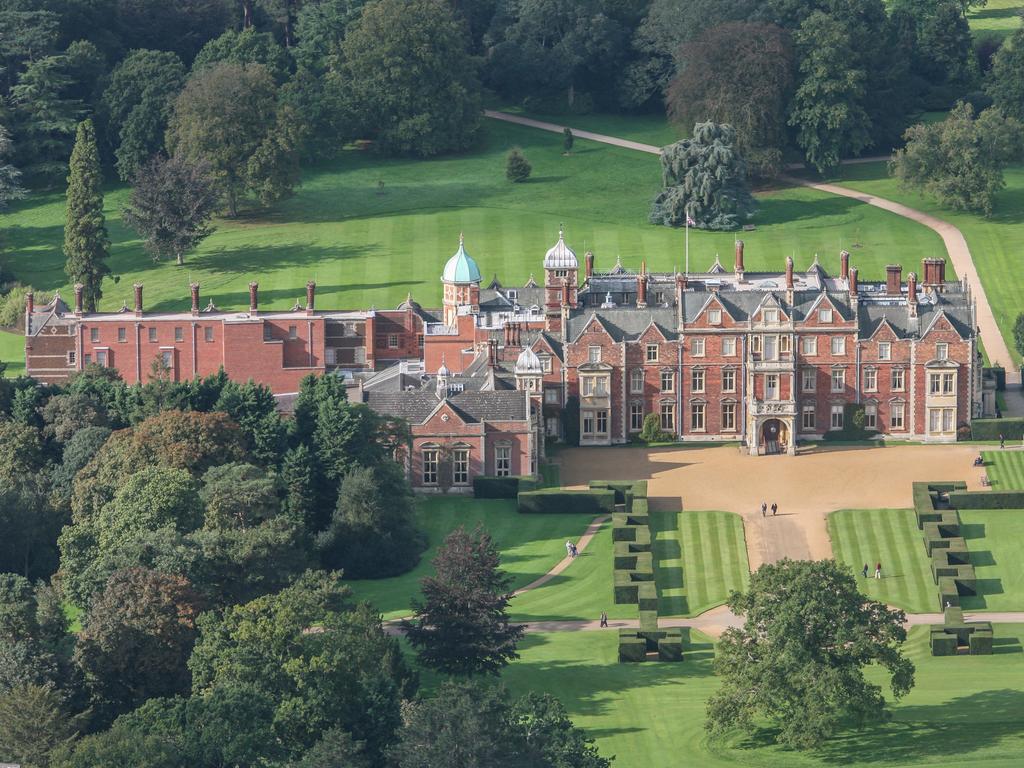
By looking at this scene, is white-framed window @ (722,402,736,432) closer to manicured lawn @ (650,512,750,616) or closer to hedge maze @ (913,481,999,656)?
manicured lawn @ (650,512,750,616)

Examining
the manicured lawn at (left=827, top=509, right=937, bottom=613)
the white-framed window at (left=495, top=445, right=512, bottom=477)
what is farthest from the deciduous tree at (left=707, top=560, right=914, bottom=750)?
the white-framed window at (left=495, top=445, right=512, bottom=477)

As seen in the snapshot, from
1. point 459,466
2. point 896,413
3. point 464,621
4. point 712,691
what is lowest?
point 712,691

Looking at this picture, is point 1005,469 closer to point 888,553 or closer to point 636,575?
point 888,553

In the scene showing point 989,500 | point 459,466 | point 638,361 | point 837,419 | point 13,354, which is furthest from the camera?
point 13,354

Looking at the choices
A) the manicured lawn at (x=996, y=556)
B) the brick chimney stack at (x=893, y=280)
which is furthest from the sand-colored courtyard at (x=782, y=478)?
the brick chimney stack at (x=893, y=280)

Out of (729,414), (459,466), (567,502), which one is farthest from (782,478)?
(459,466)

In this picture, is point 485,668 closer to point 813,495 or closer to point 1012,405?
point 813,495

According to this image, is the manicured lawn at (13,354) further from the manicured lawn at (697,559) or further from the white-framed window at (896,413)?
the white-framed window at (896,413)
